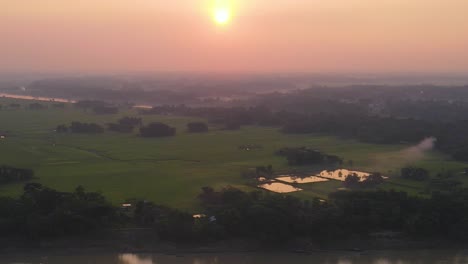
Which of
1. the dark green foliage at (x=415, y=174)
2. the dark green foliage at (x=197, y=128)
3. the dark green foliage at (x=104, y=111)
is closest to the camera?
the dark green foliage at (x=415, y=174)

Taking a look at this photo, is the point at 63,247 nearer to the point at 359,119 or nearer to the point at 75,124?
the point at 75,124

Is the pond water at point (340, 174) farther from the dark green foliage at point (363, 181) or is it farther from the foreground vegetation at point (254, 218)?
the foreground vegetation at point (254, 218)

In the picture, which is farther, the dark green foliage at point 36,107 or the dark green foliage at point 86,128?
the dark green foliage at point 36,107

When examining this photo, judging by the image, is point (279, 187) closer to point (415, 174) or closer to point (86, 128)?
point (415, 174)

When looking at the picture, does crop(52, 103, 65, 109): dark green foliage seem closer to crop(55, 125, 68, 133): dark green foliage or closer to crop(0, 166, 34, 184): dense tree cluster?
crop(55, 125, 68, 133): dark green foliage

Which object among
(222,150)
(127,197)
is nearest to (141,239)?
(127,197)

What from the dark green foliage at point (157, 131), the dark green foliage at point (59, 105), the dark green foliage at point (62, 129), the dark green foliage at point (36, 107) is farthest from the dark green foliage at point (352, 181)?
the dark green foliage at point (59, 105)

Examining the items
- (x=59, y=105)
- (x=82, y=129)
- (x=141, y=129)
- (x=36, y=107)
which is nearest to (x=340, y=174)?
(x=141, y=129)
